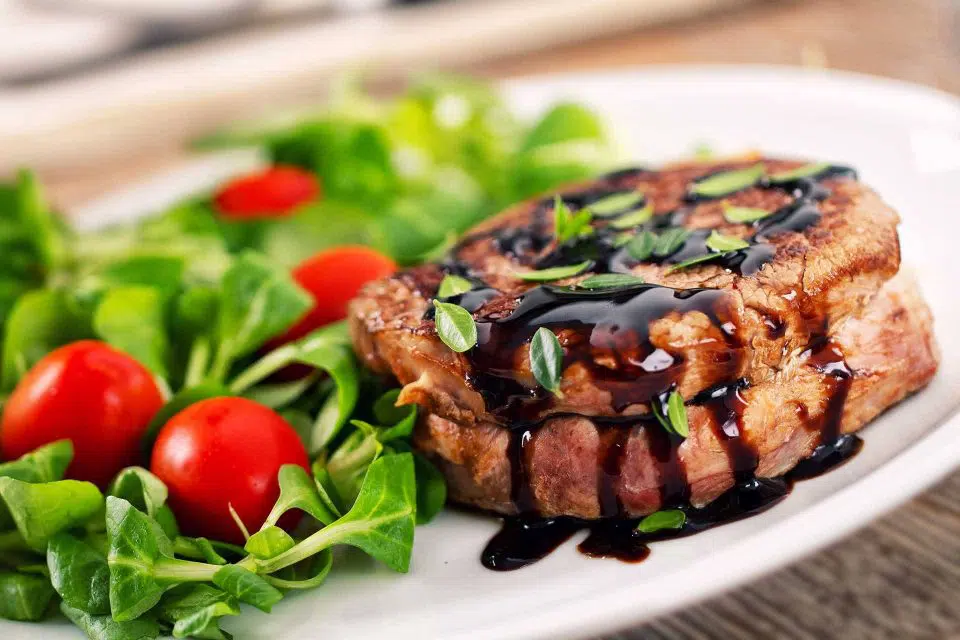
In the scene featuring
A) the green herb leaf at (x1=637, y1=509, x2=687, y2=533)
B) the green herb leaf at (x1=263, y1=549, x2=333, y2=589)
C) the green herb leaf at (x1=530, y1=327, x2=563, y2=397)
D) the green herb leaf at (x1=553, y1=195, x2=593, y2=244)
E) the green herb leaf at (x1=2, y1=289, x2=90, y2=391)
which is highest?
the green herb leaf at (x1=553, y1=195, x2=593, y2=244)

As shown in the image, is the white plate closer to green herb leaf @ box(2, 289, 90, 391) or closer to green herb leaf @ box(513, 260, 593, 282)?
green herb leaf @ box(513, 260, 593, 282)

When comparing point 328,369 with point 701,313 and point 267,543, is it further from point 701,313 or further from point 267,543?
point 701,313

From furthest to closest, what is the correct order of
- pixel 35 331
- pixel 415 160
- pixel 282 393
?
1. pixel 415 160
2. pixel 35 331
3. pixel 282 393

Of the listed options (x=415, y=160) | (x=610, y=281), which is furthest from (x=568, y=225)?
(x=415, y=160)

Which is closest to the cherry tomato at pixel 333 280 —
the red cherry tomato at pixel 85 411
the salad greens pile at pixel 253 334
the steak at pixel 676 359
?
the salad greens pile at pixel 253 334

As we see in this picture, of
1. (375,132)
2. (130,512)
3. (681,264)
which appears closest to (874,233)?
(681,264)

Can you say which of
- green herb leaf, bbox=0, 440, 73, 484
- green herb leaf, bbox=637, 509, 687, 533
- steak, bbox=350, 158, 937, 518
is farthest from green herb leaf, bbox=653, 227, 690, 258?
green herb leaf, bbox=0, 440, 73, 484
